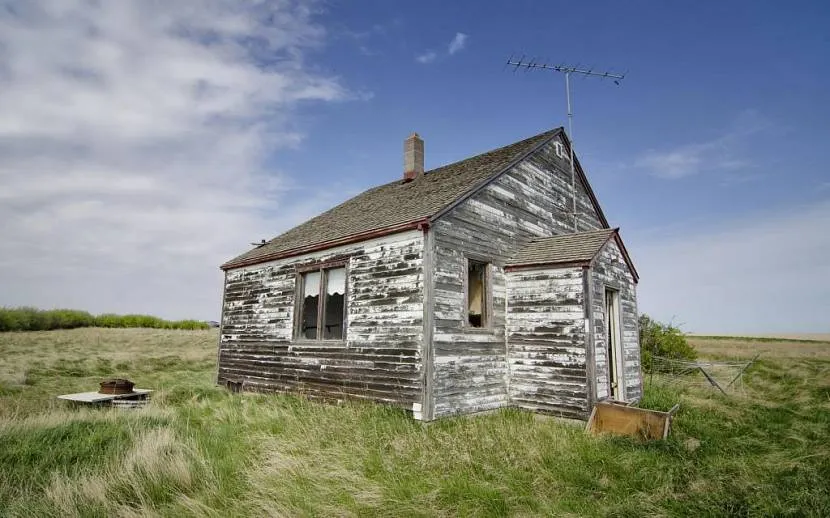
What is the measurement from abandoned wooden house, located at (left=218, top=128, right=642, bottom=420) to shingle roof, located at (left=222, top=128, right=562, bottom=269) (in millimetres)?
78

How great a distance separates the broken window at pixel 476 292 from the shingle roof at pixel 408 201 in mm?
1680

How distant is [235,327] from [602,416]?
10.6 meters

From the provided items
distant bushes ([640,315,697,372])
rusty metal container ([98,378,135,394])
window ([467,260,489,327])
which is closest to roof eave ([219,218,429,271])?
window ([467,260,489,327])

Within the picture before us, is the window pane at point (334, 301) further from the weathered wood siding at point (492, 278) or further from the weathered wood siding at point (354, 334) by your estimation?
the weathered wood siding at point (492, 278)

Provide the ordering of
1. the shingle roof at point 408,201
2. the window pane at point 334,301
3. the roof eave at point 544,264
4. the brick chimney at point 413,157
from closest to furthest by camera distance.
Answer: the roof eave at point 544,264 < the shingle roof at point 408,201 < the window pane at point 334,301 < the brick chimney at point 413,157

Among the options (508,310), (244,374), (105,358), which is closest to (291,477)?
(508,310)

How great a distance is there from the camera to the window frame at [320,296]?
1062 cm

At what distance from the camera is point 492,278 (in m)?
10.2

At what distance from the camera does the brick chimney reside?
50.1ft

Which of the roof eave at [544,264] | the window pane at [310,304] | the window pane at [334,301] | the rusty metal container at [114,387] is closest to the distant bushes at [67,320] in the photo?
the rusty metal container at [114,387]

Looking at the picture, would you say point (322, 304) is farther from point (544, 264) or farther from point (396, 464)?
point (396, 464)

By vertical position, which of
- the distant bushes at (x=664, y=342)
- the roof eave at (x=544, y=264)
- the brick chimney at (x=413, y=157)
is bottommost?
the distant bushes at (x=664, y=342)

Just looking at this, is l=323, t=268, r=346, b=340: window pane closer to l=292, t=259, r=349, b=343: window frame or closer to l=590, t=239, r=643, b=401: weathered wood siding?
l=292, t=259, r=349, b=343: window frame

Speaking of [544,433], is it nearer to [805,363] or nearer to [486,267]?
[486,267]
